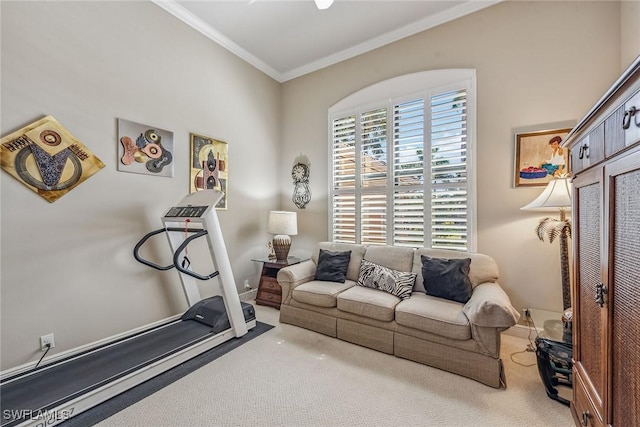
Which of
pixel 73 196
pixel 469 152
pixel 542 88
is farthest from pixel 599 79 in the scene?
pixel 73 196

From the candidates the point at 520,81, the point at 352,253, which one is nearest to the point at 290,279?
the point at 352,253

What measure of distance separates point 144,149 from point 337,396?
2908 millimetres

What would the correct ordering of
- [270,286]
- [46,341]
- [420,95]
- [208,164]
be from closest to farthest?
[46,341], [420,95], [208,164], [270,286]

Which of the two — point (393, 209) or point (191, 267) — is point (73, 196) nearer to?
point (191, 267)

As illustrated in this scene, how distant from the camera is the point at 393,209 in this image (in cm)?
346

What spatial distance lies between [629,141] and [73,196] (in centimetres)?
350

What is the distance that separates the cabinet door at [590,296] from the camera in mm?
1158

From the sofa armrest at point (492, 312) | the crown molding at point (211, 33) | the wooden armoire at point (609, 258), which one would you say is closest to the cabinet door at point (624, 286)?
the wooden armoire at point (609, 258)

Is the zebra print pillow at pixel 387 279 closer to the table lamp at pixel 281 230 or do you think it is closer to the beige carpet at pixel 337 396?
the beige carpet at pixel 337 396

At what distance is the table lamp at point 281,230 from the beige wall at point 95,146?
0.66m

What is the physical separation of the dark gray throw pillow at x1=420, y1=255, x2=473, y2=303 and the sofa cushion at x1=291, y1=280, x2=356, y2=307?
843 mm

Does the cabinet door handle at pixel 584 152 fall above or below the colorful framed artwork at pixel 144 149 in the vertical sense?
below

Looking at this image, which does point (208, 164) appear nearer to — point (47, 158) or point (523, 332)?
point (47, 158)

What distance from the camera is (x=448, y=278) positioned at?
253 cm
